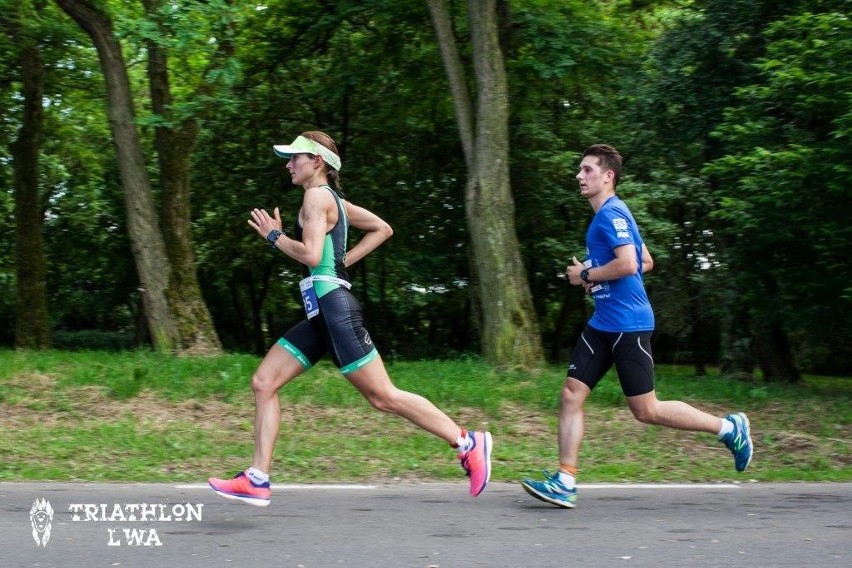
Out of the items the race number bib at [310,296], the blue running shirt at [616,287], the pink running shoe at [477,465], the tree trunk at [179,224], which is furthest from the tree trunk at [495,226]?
the race number bib at [310,296]

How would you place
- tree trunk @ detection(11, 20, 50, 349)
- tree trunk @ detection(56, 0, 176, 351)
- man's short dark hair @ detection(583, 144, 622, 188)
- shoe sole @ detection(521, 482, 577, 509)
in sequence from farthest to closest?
1. tree trunk @ detection(11, 20, 50, 349)
2. tree trunk @ detection(56, 0, 176, 351)
3. man's short dark hair @ detection(583, 144, 622, 188)
4. shoe sole @ detection(521, 482, 577, 509)

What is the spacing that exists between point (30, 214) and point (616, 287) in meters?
17.8

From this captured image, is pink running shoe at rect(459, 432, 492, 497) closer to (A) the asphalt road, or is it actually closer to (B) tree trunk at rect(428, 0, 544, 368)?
(A) the asphalt road

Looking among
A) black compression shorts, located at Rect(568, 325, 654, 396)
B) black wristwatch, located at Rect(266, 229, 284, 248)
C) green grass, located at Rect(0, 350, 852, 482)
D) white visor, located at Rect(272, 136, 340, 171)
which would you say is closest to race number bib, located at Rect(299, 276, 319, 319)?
black wristwatch, located at Rect(266, 229, 284, 248)

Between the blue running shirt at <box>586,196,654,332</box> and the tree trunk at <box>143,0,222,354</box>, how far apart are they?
8.74 m

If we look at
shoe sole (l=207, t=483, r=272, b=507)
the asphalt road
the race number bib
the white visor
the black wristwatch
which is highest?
the white visor

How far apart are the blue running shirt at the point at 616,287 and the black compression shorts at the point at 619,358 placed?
0.06m

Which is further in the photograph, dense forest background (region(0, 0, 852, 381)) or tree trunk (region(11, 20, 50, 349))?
tree trunk (region(11, 20, 50, 349))

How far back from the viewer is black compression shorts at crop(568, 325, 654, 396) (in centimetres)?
608

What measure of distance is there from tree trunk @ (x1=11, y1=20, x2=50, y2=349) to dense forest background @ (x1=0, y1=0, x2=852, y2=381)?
5 centimetres

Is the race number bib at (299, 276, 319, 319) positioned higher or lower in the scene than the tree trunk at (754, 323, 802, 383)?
higher

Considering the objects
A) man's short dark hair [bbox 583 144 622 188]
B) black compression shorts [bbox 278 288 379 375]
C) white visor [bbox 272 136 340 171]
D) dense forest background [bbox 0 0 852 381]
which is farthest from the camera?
dense forest background [bbox 0 0 852 381]

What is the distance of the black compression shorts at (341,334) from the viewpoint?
5.83 metres

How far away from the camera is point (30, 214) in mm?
21438
